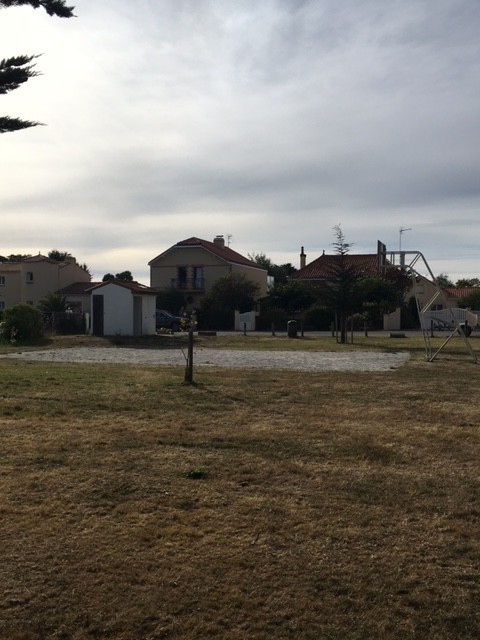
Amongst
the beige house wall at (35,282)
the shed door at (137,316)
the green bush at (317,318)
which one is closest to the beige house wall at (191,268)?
the beige house wall at (35,282)

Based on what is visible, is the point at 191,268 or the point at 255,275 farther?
the point at 255,275

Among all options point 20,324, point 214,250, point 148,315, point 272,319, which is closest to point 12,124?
point 20,324

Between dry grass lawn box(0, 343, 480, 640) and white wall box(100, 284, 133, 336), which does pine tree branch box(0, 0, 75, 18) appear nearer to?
dry grass lawn box(0, 343, 480, 640)

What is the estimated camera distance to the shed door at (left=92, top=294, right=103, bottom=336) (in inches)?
1247

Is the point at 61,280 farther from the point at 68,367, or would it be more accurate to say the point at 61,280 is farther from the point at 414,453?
the point at 414,453

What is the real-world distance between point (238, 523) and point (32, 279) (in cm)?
6128

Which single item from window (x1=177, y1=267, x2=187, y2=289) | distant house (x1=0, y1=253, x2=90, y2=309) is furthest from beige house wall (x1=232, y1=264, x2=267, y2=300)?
distant house (x1=0, y1=253, x2=90, y2=309)

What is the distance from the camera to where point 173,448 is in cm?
676

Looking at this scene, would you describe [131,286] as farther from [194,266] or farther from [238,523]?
[238,523]

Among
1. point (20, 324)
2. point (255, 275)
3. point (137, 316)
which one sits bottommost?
point (20, 324)

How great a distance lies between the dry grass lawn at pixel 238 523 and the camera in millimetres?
3357

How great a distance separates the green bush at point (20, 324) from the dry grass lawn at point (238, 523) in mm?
19898

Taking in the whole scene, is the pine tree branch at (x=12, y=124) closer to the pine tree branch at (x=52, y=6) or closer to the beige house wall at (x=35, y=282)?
the pine tree branch at (x=52, y=6)

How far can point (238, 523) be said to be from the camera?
15.1 ft
